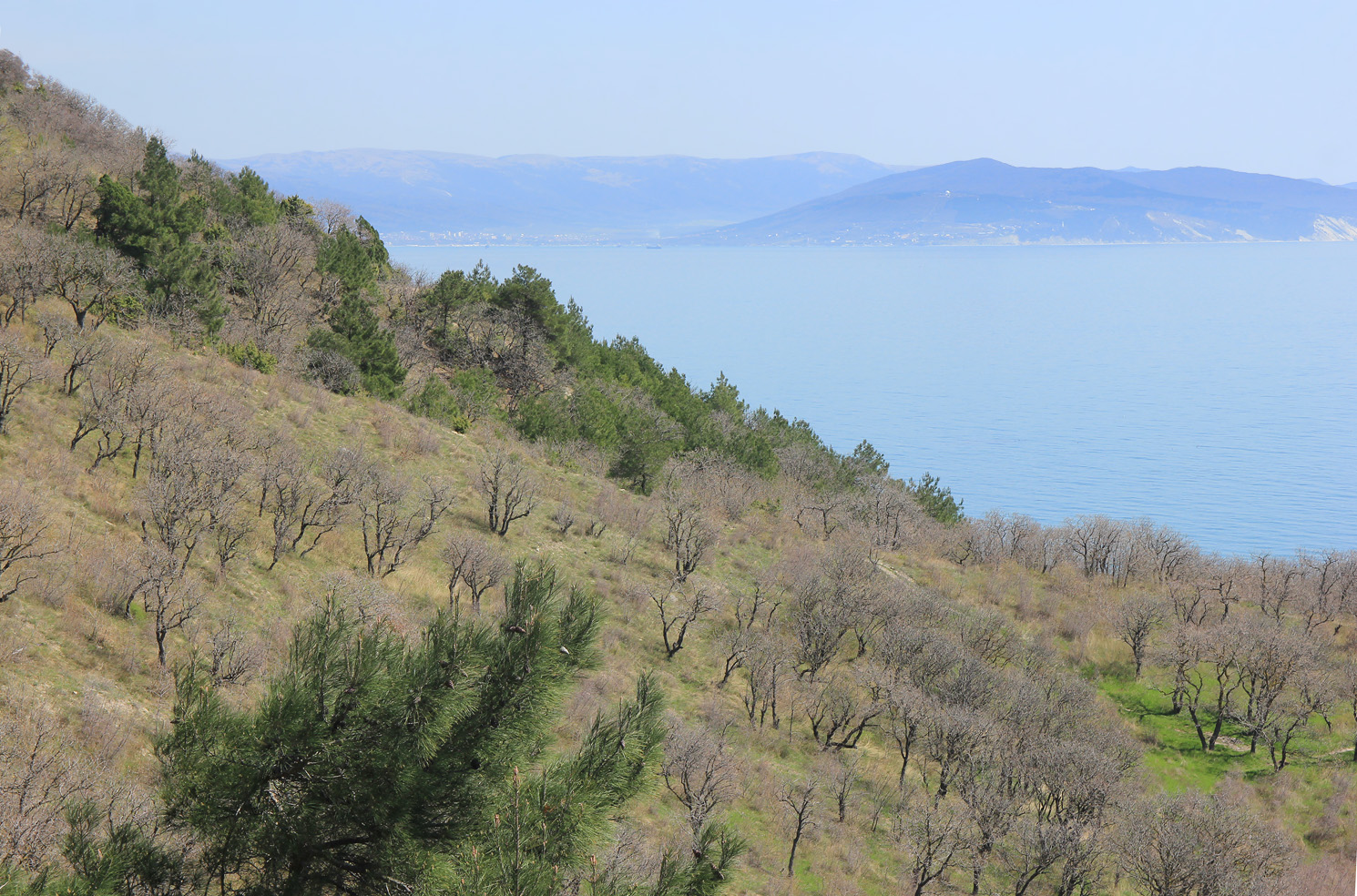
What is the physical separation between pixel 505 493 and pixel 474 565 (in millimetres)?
8105

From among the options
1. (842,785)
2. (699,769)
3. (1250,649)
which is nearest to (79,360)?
(699,769)

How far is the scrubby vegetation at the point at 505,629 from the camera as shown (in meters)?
5.70

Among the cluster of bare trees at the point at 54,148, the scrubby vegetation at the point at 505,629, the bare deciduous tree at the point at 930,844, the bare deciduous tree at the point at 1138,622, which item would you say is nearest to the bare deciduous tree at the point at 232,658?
the scrubby vegetation at the point at 505,629

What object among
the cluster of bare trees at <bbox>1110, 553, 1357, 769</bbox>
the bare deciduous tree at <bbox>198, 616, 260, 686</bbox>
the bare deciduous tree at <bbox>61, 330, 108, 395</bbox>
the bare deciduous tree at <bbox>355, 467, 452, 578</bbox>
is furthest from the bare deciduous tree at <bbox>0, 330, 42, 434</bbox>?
the cluster of bare trees at <bbox>1110, 553, 1357, 769</bbox>

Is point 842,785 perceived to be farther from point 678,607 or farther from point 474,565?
point 474,565

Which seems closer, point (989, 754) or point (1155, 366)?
point (989, 754)

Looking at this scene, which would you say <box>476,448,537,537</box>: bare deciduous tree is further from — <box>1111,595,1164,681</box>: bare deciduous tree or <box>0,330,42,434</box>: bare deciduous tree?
<box>1111,595,1164,681</box>: bare deciduous tree

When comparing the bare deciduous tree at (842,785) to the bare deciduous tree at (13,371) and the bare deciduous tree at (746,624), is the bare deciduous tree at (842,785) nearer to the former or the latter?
the bare deciduous tree at (746,624)

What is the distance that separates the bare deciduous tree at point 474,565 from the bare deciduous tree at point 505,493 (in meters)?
5.21

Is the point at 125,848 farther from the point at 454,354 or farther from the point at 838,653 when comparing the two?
the point at 454,354

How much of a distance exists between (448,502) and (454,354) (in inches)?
965

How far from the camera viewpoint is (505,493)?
34156 millimetres

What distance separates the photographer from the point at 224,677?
47.7 ft

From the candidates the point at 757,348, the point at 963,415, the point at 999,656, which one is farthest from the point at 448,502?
the point at 757,348
